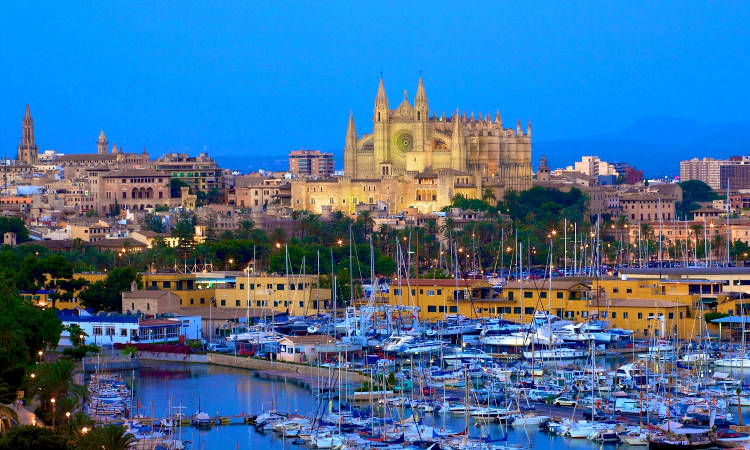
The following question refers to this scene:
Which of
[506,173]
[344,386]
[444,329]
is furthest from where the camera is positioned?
[506,173]

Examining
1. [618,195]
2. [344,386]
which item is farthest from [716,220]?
[344,386]

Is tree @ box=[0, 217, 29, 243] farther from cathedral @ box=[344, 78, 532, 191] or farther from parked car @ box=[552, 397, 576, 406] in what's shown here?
parked car @ box=[552, 397, 576, 406]

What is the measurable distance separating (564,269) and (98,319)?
2960 cm

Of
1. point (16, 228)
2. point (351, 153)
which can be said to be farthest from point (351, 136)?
point (16, 228)

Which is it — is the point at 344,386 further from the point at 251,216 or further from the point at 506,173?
the point at 506,173

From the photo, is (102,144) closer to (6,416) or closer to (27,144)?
(27,144)

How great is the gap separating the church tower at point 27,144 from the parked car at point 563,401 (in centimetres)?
11636

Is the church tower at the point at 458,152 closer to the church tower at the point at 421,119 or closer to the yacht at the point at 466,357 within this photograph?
the church tower at the point at 421,119

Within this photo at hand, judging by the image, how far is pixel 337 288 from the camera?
219ft

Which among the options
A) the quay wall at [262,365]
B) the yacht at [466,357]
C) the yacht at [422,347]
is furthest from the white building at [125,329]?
the yacht at [466,357]

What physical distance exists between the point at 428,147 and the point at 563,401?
244 ft

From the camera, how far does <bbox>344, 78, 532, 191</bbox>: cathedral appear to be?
11806cm

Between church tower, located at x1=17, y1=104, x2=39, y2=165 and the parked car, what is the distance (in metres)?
116

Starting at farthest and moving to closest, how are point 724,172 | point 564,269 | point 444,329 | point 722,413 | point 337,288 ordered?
1. point 724,172
2. point 564,269
3. point 337,288
4. point 444,329
5. point 722,413
